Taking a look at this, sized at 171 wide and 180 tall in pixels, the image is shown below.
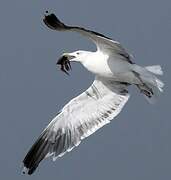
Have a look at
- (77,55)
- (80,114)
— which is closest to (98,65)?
(77,55)

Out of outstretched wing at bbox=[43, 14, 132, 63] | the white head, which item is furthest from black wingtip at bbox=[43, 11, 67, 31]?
the white head

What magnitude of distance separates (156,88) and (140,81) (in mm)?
314

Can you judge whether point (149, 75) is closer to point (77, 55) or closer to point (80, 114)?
point (77, 55)

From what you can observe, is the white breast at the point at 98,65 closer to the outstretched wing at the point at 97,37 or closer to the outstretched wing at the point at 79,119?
the outstretched wing at the point at 97,37

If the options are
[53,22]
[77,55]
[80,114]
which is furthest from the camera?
[80,114]

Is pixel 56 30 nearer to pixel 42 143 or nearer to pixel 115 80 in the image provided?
pixel 115 80

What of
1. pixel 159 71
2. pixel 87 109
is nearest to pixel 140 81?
pixel 159 71

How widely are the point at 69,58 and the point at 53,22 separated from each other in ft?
4.82

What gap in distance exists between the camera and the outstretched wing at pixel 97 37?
9820mm

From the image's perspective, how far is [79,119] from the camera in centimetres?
1162

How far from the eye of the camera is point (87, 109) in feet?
38.2

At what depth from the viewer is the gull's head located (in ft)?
36.2

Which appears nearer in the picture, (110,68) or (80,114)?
(110,68)

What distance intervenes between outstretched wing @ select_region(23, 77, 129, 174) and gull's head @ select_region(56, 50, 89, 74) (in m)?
0.51
